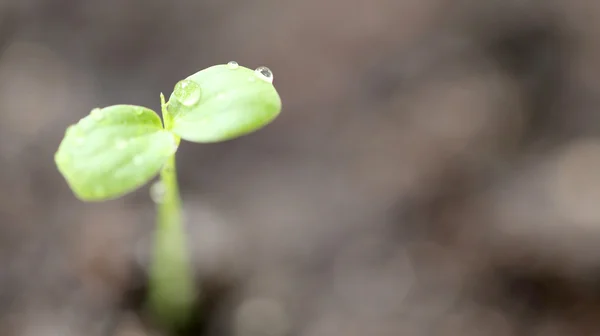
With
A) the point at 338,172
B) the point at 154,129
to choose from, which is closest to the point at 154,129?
the point at 154,129

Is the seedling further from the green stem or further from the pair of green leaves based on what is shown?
the green stem

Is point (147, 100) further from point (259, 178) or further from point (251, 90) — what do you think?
point (251, 90)

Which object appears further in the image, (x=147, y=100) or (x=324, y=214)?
(x=147, y=100)

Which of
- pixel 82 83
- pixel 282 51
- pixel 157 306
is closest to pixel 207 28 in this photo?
pixel 282 51

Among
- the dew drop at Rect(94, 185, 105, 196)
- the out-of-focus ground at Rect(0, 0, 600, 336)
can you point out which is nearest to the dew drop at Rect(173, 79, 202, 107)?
the dew drop at Rect(94, 185, 105, 196)

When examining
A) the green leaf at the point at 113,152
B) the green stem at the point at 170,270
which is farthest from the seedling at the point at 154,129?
the green stem at the point at 170,270

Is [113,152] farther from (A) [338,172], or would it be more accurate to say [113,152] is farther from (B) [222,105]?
(A) [338,172]
